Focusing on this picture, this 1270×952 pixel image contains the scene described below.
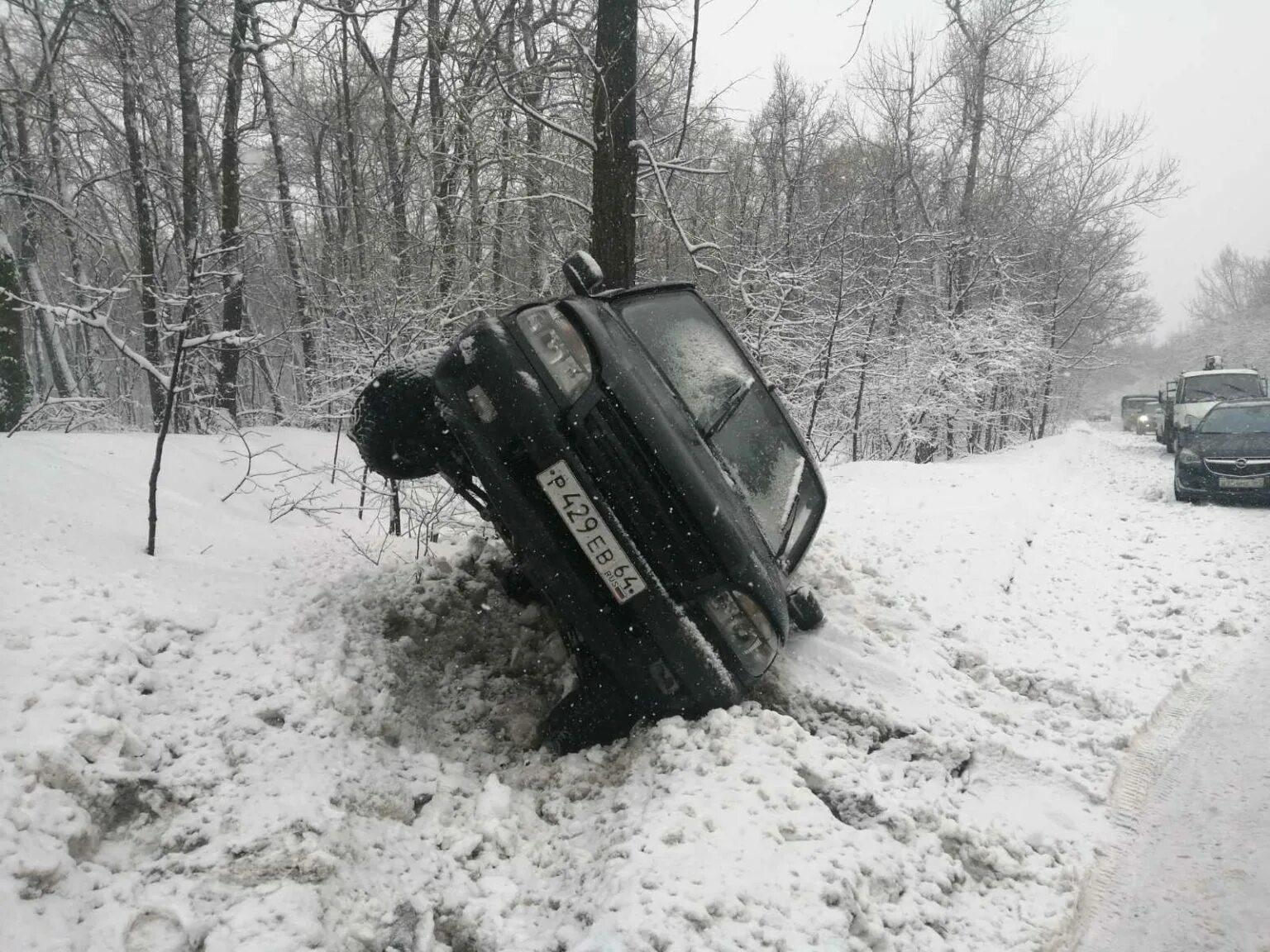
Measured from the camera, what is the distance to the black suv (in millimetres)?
2980

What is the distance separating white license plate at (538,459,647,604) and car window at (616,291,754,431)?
2.45ft

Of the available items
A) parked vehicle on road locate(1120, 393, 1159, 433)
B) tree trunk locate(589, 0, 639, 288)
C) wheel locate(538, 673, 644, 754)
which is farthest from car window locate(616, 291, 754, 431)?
parked vehicle on road locate(1120, 393, 1159, 433)

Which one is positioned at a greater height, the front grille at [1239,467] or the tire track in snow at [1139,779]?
the front grille at [1239,467]

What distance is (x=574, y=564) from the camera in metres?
3.01

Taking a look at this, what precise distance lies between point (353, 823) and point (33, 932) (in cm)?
93

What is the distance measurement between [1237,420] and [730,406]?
10.8m

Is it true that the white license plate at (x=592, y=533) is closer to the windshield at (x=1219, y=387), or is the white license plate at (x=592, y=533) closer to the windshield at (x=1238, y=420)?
the windshield at (x=1238, y=420)

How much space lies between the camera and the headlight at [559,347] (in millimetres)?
3098

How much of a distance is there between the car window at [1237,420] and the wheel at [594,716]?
11.2 meters

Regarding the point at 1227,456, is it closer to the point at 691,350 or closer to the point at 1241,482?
the point at 1241,482

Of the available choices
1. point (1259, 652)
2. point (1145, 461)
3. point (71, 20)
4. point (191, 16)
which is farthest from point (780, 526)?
point (1145, 461)

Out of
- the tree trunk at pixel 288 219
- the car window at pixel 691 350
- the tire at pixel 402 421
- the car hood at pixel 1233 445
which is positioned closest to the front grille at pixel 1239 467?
the car hood at pixel 1233 445

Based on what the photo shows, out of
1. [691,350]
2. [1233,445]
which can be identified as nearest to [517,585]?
[691,350]

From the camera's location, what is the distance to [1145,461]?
16703 mm
